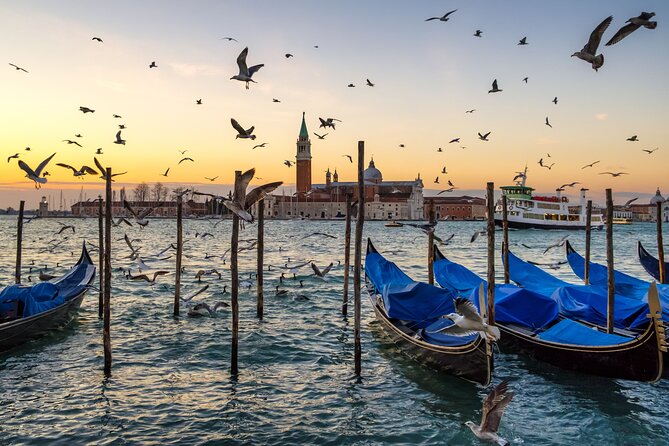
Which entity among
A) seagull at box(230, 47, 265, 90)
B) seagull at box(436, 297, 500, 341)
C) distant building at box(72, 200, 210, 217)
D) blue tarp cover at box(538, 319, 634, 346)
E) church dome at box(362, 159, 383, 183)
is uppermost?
church dome at box(362, 159, 383, 183)

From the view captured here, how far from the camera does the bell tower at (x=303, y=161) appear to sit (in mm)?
117688

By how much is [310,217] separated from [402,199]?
68.1 feet

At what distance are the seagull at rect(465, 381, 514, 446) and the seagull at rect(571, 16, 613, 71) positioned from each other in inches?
180

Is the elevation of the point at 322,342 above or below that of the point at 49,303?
below

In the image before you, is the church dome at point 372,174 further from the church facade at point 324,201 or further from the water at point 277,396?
the water at point 277,396

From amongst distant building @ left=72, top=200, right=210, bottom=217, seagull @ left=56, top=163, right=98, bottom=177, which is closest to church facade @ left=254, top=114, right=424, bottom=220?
distant building @ left=72, top=200, right=210, bottom=217

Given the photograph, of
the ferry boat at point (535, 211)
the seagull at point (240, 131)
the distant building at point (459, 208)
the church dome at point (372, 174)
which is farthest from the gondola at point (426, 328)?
the distant building at point (459, 208)

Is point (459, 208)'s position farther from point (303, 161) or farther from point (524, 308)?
point (524, 308)

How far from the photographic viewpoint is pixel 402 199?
119 metres

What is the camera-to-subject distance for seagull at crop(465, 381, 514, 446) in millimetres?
5559

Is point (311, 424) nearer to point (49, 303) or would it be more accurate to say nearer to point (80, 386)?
point (80, 386)

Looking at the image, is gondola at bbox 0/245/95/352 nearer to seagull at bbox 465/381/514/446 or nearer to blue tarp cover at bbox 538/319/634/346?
seagull at bbox 465/381/514/446

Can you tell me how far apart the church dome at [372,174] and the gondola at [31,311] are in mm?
114716

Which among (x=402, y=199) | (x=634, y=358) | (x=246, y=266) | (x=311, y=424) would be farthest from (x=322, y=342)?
(x=402, y=199)
